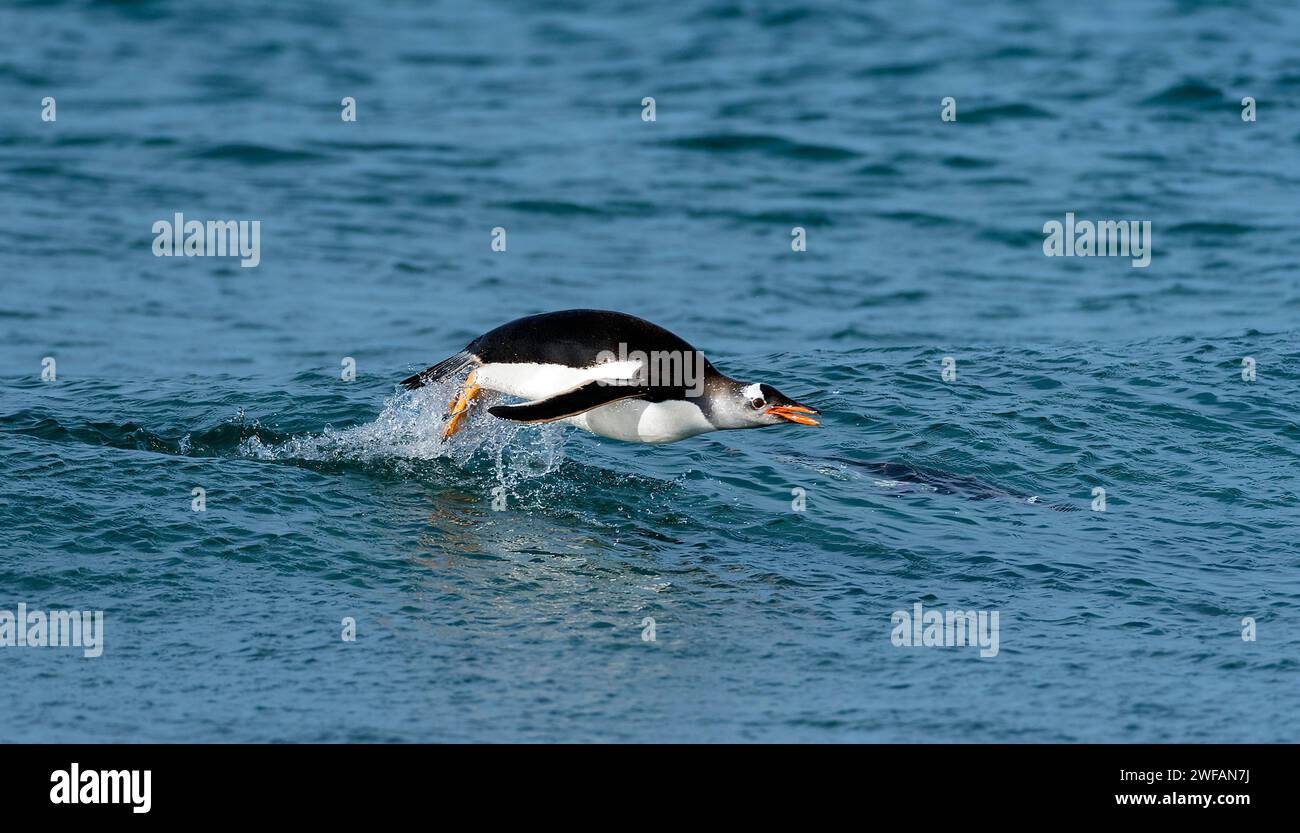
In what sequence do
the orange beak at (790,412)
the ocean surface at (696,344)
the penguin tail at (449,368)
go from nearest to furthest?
the ocean surface at (696,344), the orange beak at (790,412), the penguin tail at (449,368)

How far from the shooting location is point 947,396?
1420 centimetres

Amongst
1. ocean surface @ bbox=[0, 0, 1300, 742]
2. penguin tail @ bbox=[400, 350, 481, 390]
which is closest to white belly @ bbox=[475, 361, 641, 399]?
penguin tail @ bbox=[400, 350, 481, 390]

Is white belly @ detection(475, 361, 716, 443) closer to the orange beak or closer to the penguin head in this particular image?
the penguin head

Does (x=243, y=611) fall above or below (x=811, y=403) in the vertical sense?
below

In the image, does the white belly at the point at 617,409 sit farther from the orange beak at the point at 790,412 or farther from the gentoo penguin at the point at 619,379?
the orange beak at the point at 790,412

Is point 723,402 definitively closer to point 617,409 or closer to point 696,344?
point 617,409

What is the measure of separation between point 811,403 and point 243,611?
20.0 ft

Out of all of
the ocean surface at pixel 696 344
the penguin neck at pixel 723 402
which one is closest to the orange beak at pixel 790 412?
the penguin neck at pixel 723 402

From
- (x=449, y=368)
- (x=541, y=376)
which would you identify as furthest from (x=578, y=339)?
(x=449, y=368)

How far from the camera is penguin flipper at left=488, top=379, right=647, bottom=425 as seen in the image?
10219mm

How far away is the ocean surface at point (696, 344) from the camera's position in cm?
859

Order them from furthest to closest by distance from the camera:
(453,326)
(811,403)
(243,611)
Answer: (453,326) < (811,403) < (243,611)
